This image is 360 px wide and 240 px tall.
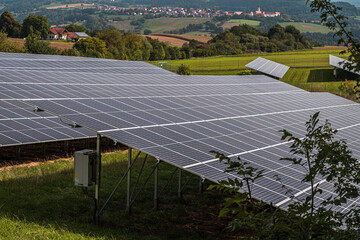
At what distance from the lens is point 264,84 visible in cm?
3772

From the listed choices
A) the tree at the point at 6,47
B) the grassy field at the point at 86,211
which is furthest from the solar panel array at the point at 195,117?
the tree at the point at 6,47

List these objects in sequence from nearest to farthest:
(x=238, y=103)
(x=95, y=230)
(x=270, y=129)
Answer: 1. (x=95, y=230)
2. (x=270, y=129)
3. (x=238, y=103)

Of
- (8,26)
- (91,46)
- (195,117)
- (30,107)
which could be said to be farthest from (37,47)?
(195,117)

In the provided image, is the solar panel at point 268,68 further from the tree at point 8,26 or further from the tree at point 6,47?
the tree at point 8,26

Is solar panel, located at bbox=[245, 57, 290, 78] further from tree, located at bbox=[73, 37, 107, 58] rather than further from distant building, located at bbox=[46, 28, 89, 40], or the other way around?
distant building, located at bbox=[46, 28, 89, 40]

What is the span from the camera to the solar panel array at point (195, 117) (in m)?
13.9

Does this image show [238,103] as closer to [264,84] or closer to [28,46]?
[264,84]

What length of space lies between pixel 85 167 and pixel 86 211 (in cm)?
304

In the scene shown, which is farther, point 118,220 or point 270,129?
point 270,129

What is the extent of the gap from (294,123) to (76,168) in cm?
1168

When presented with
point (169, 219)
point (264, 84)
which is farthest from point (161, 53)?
point (169, 219)

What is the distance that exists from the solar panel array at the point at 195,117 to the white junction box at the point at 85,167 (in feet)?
3.02

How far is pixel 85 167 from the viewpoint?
574 inches

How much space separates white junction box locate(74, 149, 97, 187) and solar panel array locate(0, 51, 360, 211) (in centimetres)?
92
